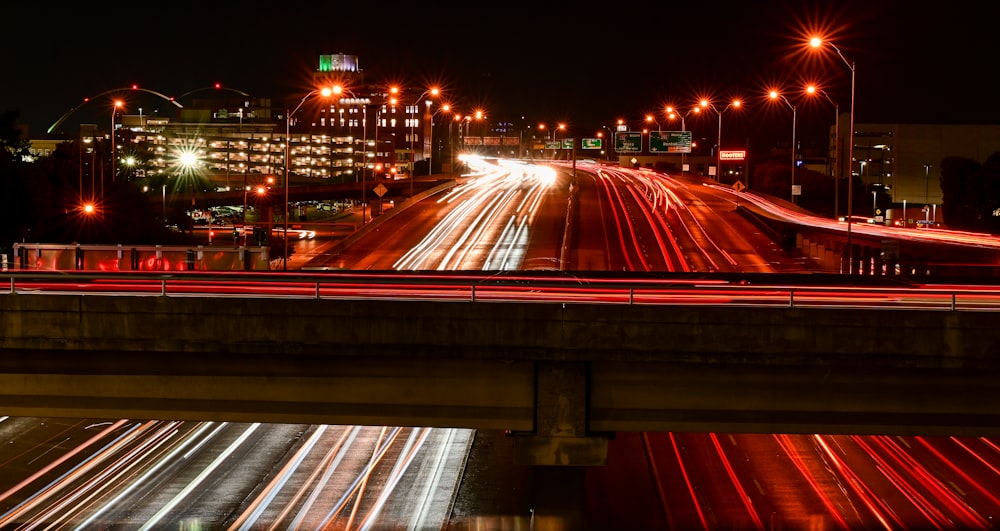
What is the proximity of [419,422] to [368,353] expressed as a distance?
50.4 inches

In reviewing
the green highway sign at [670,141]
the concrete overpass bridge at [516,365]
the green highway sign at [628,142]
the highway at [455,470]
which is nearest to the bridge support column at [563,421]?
the concrete overpass bridge at [516,365]

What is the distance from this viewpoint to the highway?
20625mm

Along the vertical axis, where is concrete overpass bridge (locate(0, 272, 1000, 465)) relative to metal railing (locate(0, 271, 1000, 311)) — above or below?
below

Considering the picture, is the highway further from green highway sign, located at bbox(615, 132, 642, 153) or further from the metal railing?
green highway sign, located at bbox(615, 132, 642, 153)

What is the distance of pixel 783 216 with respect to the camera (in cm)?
6681

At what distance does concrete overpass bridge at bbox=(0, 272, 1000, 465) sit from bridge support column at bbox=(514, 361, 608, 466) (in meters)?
0.02

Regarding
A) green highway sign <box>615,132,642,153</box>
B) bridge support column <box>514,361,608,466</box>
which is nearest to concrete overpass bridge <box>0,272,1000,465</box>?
bridge support column <box>514,361,608,466</box>

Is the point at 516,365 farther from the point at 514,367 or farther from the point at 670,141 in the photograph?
the point at 670,141

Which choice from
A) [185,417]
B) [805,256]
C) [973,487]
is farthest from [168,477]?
[805,256]

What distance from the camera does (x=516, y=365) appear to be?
1622 cm

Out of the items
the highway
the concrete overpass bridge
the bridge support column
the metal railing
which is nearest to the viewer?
the concrete overpass bridge

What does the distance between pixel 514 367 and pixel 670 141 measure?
97.1 m

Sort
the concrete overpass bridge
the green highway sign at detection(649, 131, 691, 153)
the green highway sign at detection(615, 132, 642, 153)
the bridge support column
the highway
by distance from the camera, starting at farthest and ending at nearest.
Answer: the green highway sign at detection(615, 132, 642, 153) < the green highway sign at detection(649, 131, 691, 153) < the highway < the bridge support column < the concrete overpass bridge

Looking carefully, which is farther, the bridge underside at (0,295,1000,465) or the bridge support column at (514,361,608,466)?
the bridge support column at (514,361,608,466)
